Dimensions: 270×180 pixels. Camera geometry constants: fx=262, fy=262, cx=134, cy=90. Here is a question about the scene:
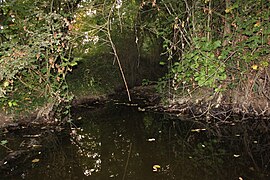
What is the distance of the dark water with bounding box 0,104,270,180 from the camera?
325cm

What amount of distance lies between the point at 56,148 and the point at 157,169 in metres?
1.83

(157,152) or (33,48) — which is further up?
(33,48)

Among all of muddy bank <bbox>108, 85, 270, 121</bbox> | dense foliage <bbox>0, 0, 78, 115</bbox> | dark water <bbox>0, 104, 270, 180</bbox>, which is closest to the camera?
dark water <bbox>0, 104, 270, 180</bbox>

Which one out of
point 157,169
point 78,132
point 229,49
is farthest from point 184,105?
point 157,169

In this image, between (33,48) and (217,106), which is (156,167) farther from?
(217,106)

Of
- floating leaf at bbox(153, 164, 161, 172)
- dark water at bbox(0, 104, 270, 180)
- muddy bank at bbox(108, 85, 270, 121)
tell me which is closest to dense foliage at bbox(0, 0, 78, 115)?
dark water at bbox(0, 104, 270, 180)

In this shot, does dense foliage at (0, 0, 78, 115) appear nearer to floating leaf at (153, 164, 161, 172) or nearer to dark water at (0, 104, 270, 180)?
dark water at (0, 104, 270, 180)

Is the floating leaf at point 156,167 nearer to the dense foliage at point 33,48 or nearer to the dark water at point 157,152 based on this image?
the dark water at point 157,152

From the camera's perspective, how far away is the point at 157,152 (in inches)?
152

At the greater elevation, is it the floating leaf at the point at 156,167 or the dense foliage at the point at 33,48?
the dense foliage at the point at 33,48

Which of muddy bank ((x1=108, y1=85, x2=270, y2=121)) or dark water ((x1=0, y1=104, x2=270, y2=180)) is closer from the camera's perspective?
dark water ((x1=0, y1=104, x2=270, y2=180))

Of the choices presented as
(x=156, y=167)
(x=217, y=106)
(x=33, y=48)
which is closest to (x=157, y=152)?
(x=156, y=167)

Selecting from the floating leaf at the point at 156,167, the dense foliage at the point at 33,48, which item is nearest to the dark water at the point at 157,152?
the floating leaf at the point at 156,167

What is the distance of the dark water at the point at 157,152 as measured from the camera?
3246 mm
